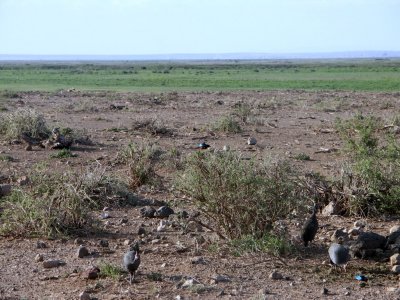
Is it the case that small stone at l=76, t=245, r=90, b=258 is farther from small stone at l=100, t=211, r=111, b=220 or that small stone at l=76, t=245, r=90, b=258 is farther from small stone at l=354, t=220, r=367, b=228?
small stone at l=354, t=220, r=367, b=228

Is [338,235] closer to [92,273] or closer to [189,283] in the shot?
[189,283]

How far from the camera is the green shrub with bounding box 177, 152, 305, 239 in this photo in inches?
290

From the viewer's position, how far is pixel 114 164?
1267 cm

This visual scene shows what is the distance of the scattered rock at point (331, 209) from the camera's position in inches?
364

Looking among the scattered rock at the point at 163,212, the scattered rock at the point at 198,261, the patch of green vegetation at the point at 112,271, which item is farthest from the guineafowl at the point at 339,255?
the scattered rock at the point at 163,212

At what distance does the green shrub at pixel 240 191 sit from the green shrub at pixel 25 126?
27.4 feet

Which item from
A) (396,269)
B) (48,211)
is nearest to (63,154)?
(48,211)

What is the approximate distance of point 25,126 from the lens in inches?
602

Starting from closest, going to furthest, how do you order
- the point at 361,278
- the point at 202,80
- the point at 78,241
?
the point at 361,278
the point at 78,241
the point at 202,80

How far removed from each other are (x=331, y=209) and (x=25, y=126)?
26.5 feet

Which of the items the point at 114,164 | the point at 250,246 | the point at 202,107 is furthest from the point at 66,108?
the point at 250,246

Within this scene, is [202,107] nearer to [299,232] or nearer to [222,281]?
[299,232]

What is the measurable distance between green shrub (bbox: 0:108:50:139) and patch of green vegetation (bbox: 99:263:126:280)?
8.95 metres

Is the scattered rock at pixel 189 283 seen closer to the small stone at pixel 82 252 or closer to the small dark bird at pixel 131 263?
the small dark bird at pixel 131 263
